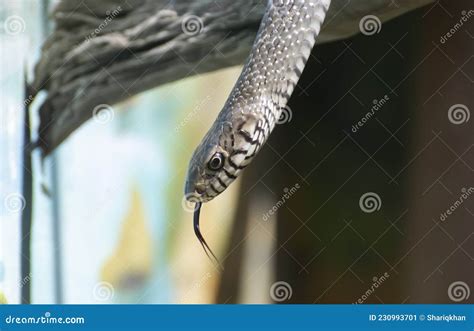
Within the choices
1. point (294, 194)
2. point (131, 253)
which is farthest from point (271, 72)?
point (131, 253)

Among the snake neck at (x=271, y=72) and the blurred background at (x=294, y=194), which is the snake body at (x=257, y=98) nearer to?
the snake neck at (x=271, y=72)

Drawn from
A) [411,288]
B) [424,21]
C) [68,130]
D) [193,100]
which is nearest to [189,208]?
[193,100]

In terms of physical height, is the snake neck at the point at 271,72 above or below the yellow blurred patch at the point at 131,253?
above

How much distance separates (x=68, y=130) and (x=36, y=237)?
42 cm

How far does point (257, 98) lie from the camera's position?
5.65 feet

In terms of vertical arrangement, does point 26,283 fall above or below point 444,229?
below

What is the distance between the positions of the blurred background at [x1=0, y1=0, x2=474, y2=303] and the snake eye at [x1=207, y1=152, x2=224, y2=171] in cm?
Answer: 56

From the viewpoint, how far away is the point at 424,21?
2.18m

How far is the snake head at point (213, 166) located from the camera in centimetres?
168

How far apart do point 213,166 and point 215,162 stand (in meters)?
0.01

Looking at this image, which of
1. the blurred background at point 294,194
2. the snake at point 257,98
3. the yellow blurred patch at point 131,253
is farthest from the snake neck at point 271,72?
the yellow blurred patch at point 131,253

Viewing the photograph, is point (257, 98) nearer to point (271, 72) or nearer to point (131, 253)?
point (271, 72)

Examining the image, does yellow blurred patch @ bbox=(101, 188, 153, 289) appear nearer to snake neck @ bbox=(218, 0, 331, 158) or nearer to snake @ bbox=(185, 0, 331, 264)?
snake @ bbox=(185, 0, 331, 264)
